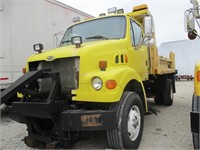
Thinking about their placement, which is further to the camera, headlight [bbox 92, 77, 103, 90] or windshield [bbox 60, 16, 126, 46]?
windshield [bbox 60, 16, 126, 46]

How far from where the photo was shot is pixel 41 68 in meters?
3.95

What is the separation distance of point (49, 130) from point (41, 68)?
1.06 m

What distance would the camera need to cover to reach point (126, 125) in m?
3.40

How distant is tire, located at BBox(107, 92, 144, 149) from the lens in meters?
3.35

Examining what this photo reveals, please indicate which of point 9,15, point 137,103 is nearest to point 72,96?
point 137,103

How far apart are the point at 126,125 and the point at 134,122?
35 centimetres

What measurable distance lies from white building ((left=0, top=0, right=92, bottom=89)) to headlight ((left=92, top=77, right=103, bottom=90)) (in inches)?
125

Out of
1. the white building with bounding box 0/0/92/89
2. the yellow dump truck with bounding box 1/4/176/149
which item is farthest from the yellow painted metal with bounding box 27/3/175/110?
the white building with bounding box 0/0/92/89

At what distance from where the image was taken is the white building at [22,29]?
18.9 ft

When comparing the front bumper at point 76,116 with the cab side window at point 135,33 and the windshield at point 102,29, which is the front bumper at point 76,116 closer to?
the windshield at point 102,29

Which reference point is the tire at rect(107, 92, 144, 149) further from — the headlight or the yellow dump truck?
the headlight

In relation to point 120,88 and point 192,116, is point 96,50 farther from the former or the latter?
point 192,116

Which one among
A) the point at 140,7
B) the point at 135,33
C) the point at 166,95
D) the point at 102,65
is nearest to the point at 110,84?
the point at 102,65

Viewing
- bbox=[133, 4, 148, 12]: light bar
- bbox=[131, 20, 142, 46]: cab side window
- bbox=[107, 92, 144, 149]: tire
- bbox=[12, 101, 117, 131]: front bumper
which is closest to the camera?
bbox=[12, 101, 117, 131]: front bumper
